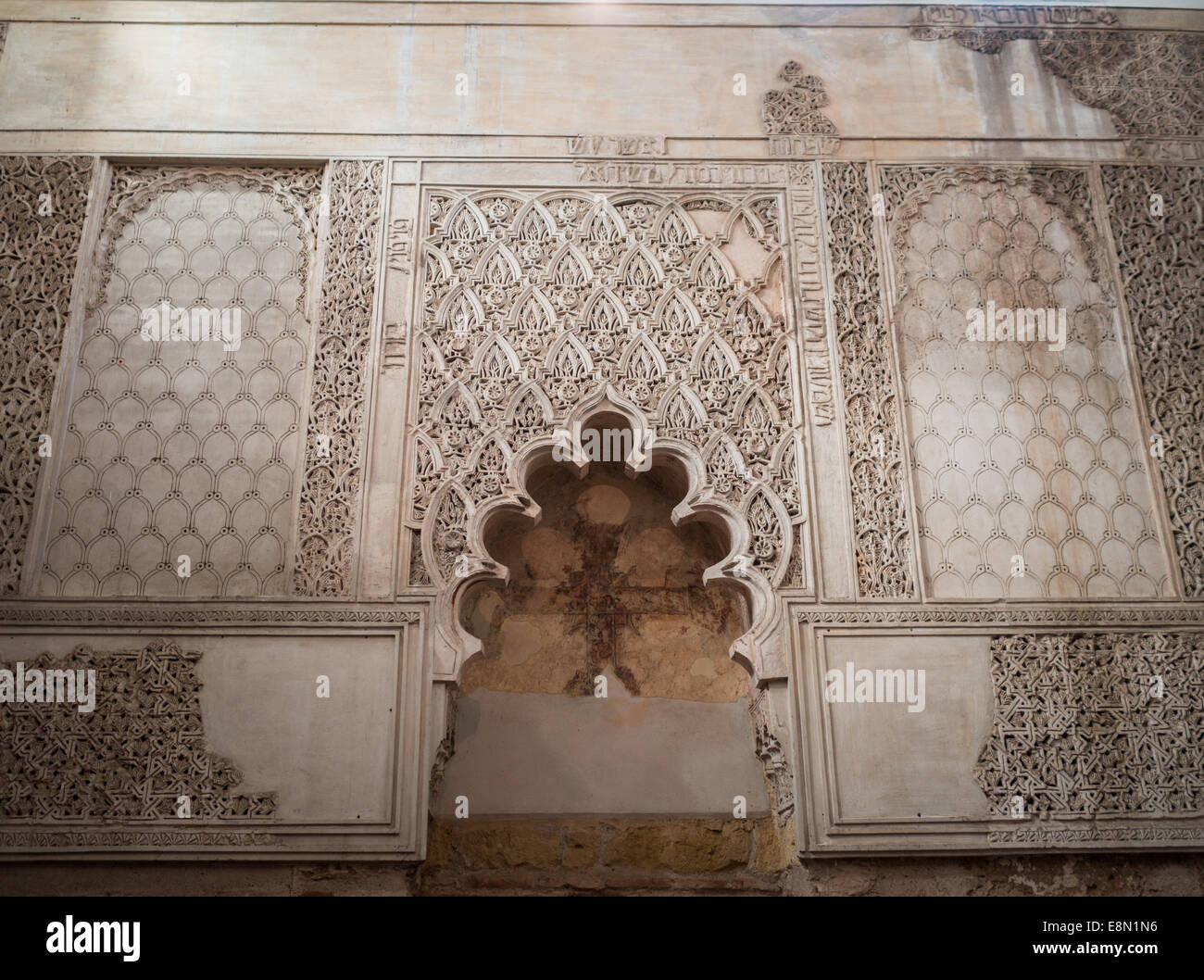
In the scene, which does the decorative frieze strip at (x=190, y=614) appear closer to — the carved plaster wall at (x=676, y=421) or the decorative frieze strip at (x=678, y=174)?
the carved plaster wall at (x=676, y=421)

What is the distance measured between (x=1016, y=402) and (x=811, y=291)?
1043 mm

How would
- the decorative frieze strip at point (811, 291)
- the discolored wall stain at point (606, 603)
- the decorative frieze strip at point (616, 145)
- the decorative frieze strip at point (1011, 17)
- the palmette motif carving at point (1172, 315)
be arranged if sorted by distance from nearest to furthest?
1. the palmette motif carving at point (1172, 315)
2. the decorative frieze strip at point (811, 291)
3. the discolored wall stain at point (606, 603)
4. the decorative frieze strip at point (616, 145)
5. the decorative frieze strip at point (1011, 17)

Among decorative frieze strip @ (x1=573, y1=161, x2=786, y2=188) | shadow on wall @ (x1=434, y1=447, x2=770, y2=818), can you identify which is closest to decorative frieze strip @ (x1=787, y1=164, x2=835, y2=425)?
decorative frieze strip @ (x1=573, y1=161, x2=786, y2=188)

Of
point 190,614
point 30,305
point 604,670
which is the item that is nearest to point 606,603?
point 604,670

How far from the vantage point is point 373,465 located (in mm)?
4875

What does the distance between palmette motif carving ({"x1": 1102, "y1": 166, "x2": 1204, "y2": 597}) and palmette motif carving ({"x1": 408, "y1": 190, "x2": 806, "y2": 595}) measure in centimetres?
164

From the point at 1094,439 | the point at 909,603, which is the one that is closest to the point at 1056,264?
the point at 1094,439

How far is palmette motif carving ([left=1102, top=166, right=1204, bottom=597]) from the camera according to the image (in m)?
5.00

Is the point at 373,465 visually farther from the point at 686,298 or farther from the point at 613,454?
the point at 686,298

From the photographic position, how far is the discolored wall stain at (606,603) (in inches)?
212

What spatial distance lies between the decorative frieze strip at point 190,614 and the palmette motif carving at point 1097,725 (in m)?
2.39

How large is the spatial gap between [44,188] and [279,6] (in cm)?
146

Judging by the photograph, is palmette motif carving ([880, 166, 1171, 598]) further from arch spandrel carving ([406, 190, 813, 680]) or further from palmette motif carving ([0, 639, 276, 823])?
palmette motif carving ([0, 639, 276, 823])

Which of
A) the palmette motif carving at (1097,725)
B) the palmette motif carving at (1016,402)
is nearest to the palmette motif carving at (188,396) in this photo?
the palmette motif carving at (1016,402)
